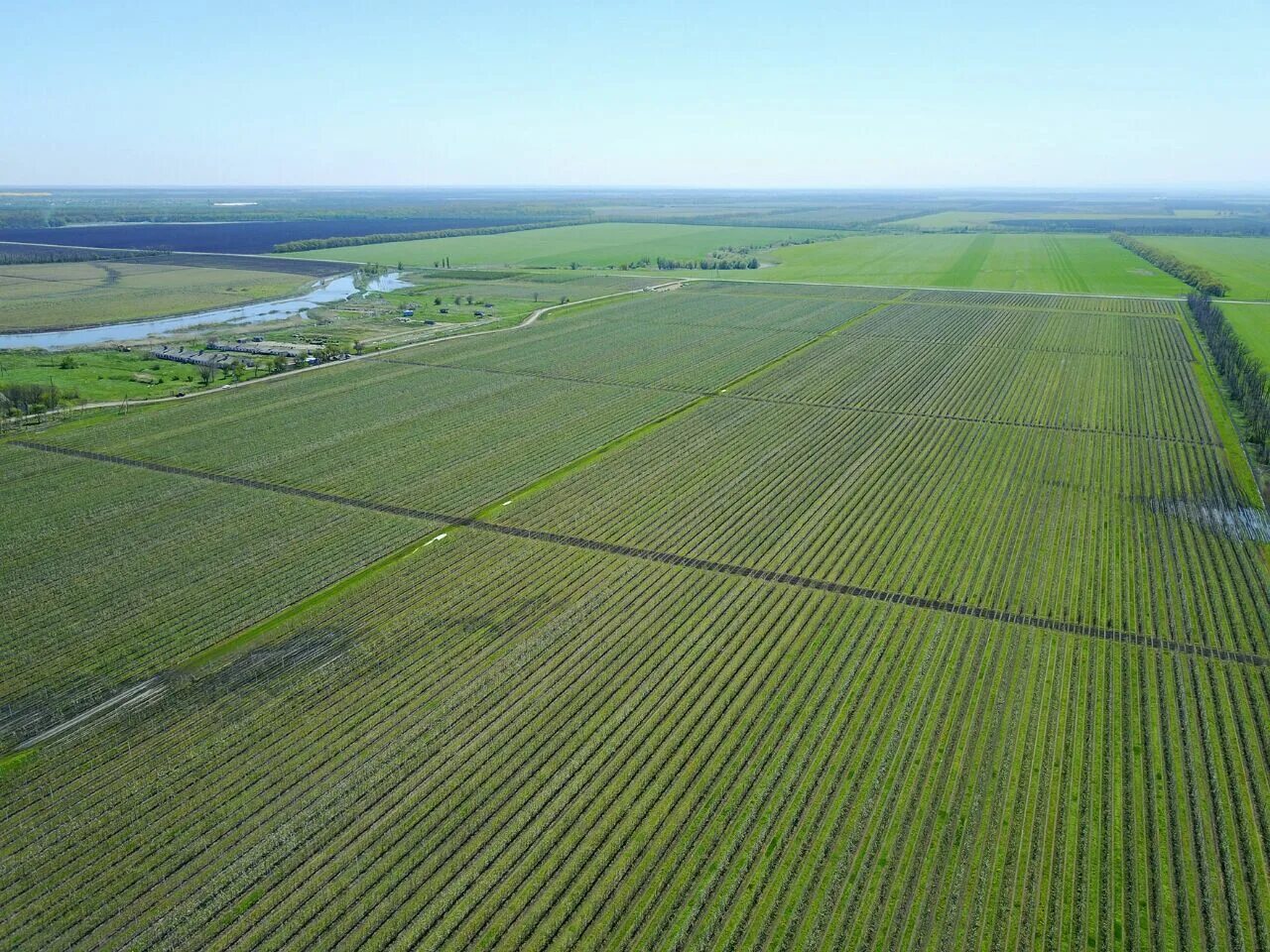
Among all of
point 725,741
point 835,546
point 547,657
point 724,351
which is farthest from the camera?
point 724,351

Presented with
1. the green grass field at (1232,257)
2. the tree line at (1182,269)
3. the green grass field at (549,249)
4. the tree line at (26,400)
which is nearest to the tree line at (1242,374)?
the tree line at (1182,269)

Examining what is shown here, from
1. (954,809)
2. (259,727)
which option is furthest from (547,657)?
(954,809)

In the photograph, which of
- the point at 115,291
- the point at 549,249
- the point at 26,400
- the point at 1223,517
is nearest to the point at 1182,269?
the point at 1223,517

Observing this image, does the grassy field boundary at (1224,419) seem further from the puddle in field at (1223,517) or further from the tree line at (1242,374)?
the puddle in field at (1223,517)

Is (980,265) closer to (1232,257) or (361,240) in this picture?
(1232,257)

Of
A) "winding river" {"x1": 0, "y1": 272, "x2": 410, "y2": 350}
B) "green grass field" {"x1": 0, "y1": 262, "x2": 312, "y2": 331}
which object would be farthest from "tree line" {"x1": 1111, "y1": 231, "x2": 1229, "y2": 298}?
"green grass field" {"x1": 0, "y1": 262, "x2": 312, "y2": 331}

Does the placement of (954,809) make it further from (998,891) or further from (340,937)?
(340,937)
